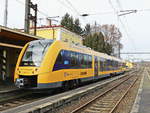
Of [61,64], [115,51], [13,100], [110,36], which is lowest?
[13,100]

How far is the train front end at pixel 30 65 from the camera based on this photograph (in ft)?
35.4

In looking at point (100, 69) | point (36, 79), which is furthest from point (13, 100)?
point (100, 69)

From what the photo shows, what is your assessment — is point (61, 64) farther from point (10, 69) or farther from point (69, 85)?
point (10, 69)

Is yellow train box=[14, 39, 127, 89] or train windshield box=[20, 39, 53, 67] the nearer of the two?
yellow train box=[14, 39, 127, 89]

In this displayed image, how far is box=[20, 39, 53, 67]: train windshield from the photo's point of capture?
11208 millimetres

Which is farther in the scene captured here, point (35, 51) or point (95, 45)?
point (95, 45)

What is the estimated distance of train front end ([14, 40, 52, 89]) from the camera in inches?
424

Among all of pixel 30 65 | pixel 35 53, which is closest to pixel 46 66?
pixel 30 65

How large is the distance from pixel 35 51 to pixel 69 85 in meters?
3.35

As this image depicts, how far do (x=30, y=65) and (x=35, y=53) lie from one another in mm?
816

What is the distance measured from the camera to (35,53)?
11.7 meters

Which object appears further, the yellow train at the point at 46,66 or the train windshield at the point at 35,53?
the train windshield at the point at 35,53

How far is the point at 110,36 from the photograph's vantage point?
60.3m

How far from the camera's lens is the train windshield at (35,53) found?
36.8 ft
